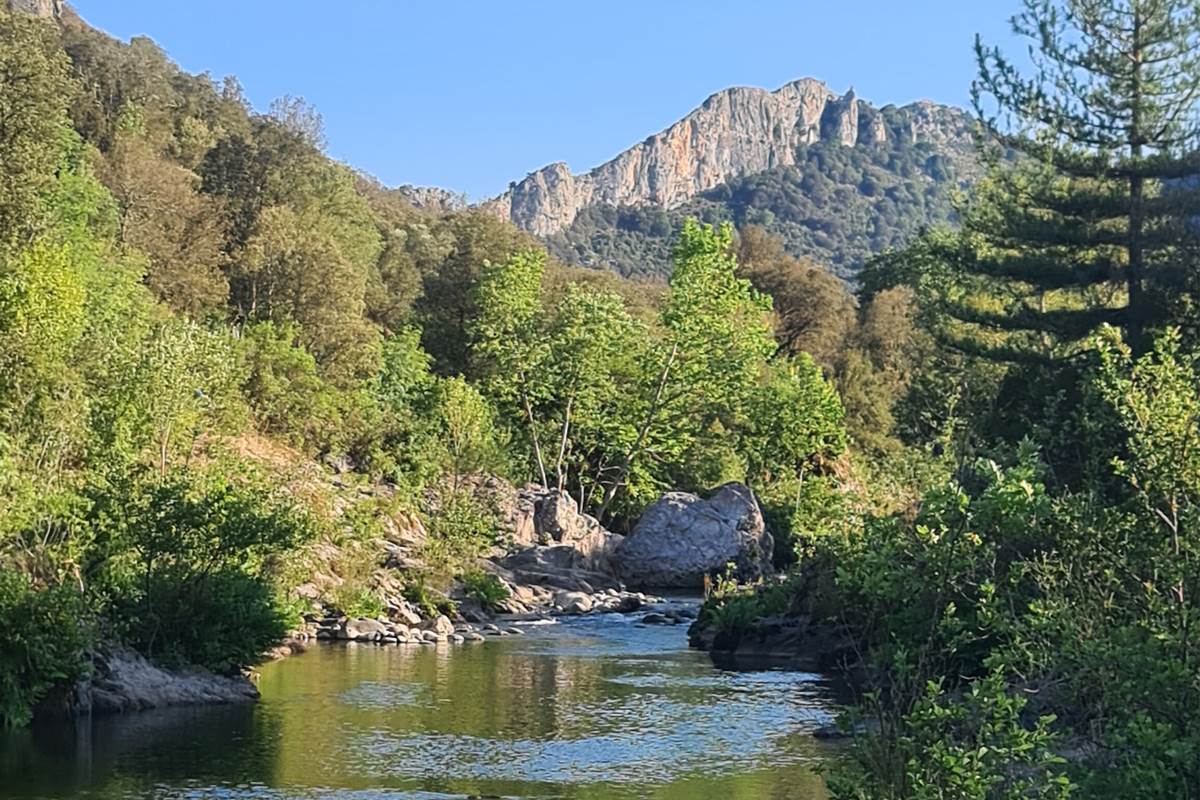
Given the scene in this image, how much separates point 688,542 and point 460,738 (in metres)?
26.1

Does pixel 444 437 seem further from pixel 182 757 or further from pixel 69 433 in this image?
pixel 182 757

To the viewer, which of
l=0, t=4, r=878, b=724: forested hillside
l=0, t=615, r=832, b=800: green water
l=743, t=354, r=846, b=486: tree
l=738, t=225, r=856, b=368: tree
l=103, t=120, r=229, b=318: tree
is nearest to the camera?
l=0, t=615, r=832, b=800: green water

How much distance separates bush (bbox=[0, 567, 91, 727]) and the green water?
0.56 meters

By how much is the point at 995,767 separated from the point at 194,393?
30.1 m

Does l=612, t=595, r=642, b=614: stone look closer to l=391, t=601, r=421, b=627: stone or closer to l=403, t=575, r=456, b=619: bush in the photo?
l=403, t=575, r=456, b=619: bush

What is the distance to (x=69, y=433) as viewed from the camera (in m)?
29.1

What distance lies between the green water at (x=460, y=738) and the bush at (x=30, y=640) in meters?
0.56

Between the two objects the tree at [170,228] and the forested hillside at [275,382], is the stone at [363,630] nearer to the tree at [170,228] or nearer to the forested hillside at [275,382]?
the forested hillside at [275,382]

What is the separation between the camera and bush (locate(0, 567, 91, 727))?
790 inches

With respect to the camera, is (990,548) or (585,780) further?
(585,780)

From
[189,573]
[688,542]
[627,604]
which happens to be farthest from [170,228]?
[189,573]

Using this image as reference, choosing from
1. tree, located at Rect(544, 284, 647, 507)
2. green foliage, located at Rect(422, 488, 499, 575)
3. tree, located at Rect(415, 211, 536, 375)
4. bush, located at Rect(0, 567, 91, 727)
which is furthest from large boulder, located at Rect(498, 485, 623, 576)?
bush, located at Rect(0, 567, 91, 727)

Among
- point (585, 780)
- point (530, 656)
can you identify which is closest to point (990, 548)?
point (585, 780)

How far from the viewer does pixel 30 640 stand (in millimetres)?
20016
